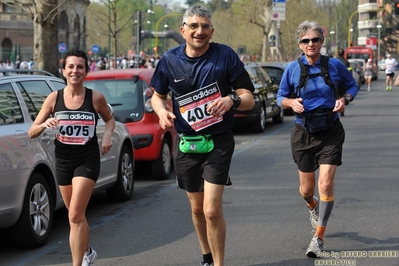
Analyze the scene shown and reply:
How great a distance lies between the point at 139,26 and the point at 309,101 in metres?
23.7

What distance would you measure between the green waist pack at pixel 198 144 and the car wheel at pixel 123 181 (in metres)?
3.90

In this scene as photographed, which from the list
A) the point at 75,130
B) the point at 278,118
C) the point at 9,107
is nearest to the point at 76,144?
the point at 75,130

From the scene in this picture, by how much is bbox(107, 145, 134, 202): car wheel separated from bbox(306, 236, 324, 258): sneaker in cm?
347

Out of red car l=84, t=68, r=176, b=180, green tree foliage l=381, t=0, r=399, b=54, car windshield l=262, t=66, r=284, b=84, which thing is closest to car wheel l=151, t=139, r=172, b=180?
red car l=84, t=68, r=176, b=180

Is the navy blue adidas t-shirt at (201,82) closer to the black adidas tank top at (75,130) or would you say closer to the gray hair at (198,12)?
the gray hair at (198,12)

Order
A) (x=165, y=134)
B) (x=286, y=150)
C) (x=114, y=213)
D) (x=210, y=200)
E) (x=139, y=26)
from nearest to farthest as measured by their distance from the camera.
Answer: (x=210, y=200), (x=114, y=213), (x=165, y=134), (x=286, y=150), (x=139, y=26)

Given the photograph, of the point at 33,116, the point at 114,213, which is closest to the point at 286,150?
the point at 114,213

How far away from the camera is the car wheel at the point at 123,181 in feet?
32.0

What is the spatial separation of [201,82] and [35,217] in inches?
97.3

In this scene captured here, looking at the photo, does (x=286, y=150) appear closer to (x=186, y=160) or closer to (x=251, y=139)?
(x=251, y=139)

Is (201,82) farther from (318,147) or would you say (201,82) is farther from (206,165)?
(318,147)

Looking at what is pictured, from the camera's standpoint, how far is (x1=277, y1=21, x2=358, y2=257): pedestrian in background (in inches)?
268

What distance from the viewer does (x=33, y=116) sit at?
7.80 m

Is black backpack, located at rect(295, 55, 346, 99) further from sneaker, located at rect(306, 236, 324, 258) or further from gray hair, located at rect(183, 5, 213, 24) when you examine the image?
gray hair, located at rect(183, 5, 213, 24)
